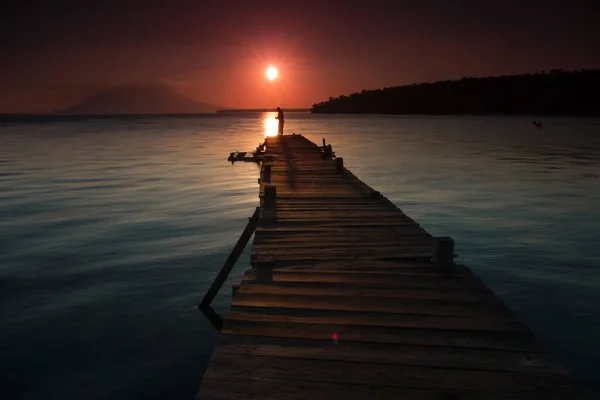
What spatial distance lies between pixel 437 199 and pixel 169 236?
12.8 meters

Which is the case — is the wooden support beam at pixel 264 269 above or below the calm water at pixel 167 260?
above

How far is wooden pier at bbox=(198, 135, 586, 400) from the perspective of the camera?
4.36 m

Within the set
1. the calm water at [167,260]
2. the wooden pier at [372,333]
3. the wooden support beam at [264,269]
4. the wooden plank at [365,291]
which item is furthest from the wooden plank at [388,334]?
the calm water at [167,260]

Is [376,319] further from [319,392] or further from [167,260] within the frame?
[167,260]

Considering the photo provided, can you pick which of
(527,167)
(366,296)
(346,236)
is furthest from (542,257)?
(527,167)

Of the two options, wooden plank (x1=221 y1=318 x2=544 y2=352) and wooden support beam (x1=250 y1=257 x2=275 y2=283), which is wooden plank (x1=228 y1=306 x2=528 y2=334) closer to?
wooden plank (x1=221 y1=318 x2=544 y2=352)

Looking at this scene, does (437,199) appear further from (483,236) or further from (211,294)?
(211,294)

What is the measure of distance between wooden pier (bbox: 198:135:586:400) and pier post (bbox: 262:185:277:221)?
1636 millimetres

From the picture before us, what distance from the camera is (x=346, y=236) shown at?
31.1 ft

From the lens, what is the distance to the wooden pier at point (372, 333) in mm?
4355

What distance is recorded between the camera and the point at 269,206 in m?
11.1

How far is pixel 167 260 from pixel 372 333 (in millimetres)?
8867

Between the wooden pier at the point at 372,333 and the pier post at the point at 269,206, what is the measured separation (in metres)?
1.64

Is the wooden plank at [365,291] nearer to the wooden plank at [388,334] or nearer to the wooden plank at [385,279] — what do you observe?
the wooden plank at [385,279]
